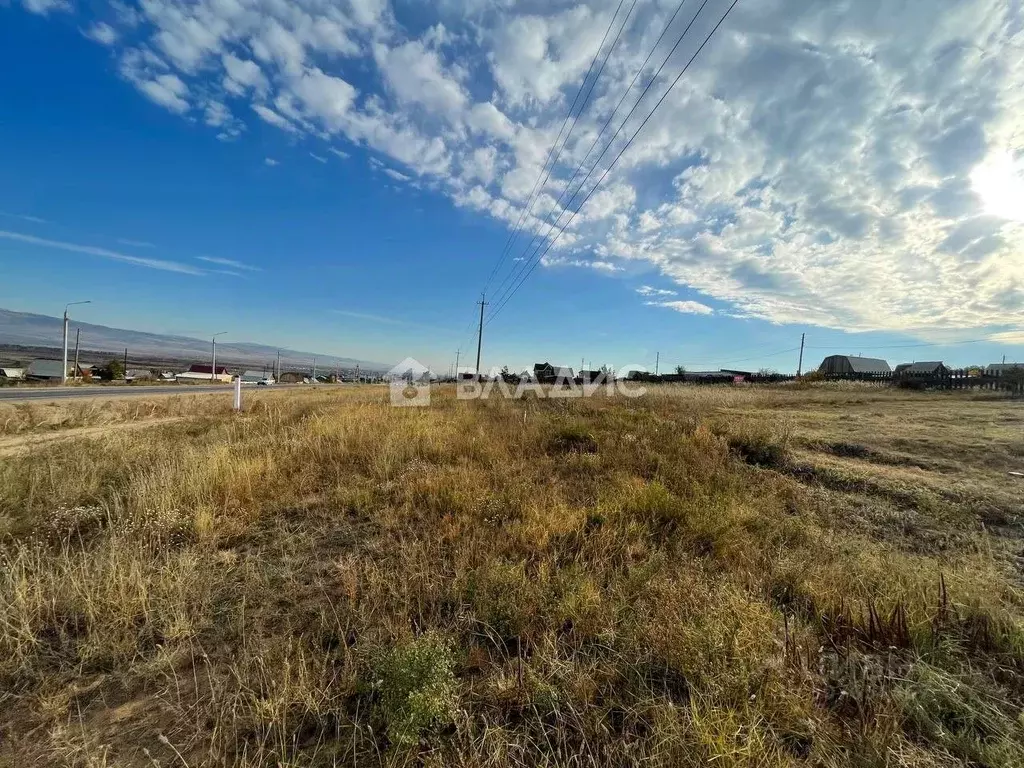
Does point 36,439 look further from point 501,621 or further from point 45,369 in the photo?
point 45,369

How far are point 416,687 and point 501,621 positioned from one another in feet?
2.60

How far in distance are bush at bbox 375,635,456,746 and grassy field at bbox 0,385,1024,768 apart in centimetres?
1

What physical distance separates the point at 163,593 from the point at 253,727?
58.0 inches

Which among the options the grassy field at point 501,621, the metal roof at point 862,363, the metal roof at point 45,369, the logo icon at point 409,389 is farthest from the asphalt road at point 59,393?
the metal roof at point 862,363

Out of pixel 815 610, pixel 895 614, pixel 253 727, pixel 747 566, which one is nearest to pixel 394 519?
pixel 253 727

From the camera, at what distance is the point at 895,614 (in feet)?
8.43

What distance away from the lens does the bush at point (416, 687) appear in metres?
1.78

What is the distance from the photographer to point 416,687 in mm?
1954

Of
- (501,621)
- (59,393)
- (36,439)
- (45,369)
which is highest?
(501,621)

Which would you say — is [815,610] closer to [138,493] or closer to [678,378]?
[138,493]

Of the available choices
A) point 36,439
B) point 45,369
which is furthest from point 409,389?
point 45,369

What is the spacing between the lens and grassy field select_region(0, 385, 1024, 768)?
1790 millimetres

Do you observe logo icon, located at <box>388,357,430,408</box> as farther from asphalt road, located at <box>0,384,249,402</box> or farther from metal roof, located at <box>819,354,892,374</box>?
metal roof, located at <box>819,354,892,374</box>

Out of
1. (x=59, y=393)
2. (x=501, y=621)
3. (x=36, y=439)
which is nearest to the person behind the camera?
(x=501, y=621)
